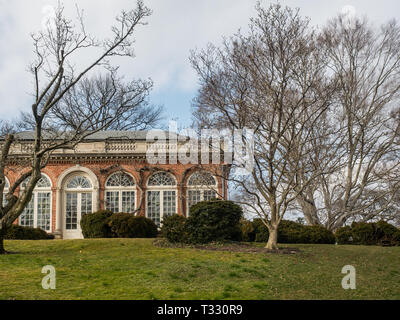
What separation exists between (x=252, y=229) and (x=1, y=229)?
32.7 feet

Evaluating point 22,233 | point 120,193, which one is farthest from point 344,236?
point 22,233

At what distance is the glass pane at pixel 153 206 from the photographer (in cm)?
2417

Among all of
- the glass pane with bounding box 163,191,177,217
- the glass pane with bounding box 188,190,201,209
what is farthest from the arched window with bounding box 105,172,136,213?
the glass pane with bounding box 188,190,201,209

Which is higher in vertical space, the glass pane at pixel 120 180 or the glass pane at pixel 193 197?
the glass pane at pixel 120 180

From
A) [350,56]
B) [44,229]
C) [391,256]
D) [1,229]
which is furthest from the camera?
[44,229]

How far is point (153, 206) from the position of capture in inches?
955

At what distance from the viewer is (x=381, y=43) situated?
70.2 ft

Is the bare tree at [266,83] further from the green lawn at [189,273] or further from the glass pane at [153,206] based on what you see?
the glass pane at [153,206]

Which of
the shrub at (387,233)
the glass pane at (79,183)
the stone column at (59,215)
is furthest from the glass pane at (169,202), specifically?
the shrub at (387,233)

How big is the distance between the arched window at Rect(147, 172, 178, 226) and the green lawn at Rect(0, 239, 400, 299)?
29.1 ft

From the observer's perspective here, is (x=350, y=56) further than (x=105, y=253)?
Yes

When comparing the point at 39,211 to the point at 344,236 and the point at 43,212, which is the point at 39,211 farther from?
the point at 344,236
